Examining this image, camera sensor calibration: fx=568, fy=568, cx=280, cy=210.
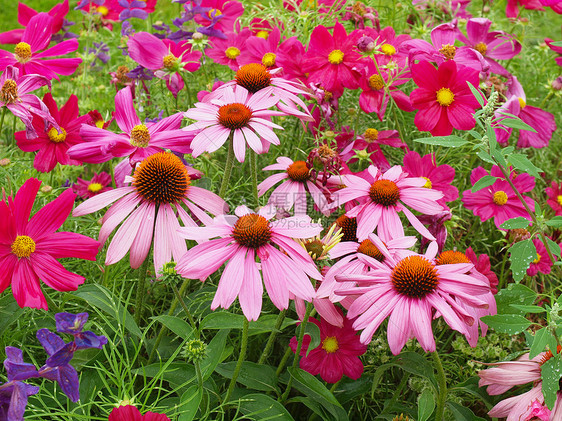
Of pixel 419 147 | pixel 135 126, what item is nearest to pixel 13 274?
pixel 135 126

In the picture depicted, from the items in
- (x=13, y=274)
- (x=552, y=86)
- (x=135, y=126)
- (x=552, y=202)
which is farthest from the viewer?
(x=552, y=86)

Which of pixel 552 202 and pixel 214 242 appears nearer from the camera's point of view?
pixel 214 242

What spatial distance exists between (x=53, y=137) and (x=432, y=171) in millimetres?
833

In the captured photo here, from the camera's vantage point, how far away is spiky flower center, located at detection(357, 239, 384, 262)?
981mm

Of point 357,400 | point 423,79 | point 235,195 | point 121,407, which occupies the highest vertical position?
point 423,79

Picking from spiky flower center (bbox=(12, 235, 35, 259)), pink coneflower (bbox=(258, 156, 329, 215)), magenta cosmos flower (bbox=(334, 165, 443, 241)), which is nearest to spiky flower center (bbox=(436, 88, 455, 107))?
magenta cosmos flower (bbox=(334, 165, 443, 241))

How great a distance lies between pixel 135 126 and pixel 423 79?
2.00ft

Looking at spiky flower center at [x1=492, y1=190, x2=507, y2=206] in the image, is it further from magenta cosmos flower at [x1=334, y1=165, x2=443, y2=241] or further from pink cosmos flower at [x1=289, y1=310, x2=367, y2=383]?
pink cosmos flower at [x1=289, y1=310, x2=367, y2=383]

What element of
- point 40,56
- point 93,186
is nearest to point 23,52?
point 40,56

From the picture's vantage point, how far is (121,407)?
763 millimetres

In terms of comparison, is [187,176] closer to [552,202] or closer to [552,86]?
[552,202]

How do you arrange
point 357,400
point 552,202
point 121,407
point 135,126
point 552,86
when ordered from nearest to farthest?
point 121,407
point 135,126
point 357,400
point 552,202
point 552,86

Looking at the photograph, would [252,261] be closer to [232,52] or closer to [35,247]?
[35,247]

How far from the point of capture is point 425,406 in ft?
2.96
